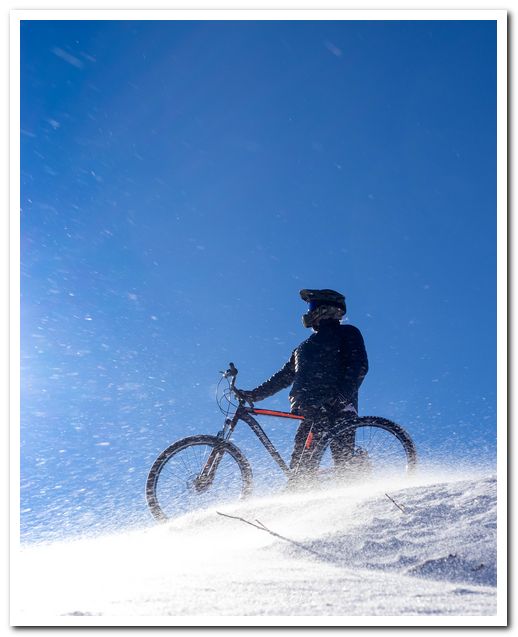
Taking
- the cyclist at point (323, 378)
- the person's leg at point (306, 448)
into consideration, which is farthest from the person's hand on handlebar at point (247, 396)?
the person's leg at point (306, 448)

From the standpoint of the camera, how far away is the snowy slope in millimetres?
2701

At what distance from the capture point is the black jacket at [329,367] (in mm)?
5160

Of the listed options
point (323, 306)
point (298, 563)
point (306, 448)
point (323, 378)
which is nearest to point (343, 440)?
point (306, 448)

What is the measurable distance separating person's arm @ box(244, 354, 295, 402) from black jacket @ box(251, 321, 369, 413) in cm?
12

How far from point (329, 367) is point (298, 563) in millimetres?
2144

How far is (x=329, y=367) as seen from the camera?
17.2ft

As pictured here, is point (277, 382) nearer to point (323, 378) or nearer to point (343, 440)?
point (323, 378)

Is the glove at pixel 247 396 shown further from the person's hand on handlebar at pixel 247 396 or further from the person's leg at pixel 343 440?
the person's leg at pixel 343 440

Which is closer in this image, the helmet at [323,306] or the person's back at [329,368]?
the person's back at [329,368]

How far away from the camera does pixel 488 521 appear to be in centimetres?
342

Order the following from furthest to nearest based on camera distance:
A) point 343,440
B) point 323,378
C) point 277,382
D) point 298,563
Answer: point 277,382 → point 323,378 → point 343,440 → point 298,563

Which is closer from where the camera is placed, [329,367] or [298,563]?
[298,563]

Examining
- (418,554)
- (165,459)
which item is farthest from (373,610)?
(165,459)

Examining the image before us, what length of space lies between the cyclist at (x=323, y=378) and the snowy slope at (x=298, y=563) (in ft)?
1.39
